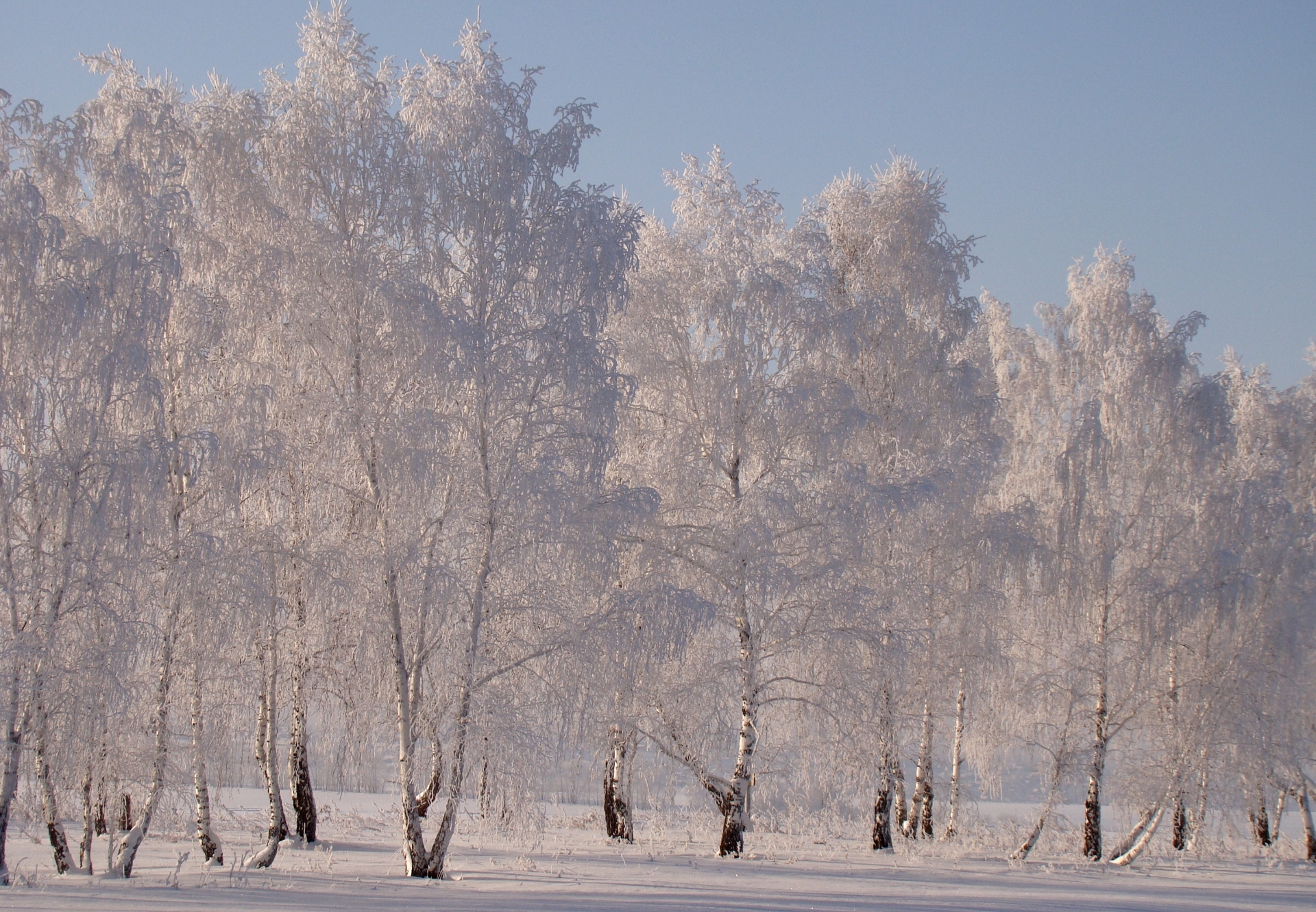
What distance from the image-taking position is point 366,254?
11.6 meters

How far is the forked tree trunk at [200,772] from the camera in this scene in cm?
1150

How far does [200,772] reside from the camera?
39.1ft

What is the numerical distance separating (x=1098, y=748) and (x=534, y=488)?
1046cm

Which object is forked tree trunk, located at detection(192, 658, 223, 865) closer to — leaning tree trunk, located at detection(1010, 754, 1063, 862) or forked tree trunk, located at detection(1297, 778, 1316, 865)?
leaning tree trunk, located at detection(1010, 754, 1063, 862)

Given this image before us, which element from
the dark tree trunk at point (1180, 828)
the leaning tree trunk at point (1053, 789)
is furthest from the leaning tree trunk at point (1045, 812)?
the dark tree trunk at point (1180, 828)

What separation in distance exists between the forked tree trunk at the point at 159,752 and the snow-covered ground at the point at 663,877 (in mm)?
296

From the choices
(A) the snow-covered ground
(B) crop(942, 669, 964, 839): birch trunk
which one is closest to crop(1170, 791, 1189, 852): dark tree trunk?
(A) the snow-covered ground

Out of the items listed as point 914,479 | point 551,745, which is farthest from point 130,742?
point 914,479

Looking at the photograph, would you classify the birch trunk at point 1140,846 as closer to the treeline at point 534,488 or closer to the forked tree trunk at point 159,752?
the treeline at point 534,488

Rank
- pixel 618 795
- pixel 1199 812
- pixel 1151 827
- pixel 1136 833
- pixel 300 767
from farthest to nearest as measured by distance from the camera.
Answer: pixel 1199 812
pixel 618 795
pixel 1151 827
pixel 1136 833
pixel 300 767

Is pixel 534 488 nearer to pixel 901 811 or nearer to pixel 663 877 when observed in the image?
pixel 663 877

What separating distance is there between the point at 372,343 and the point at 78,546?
3930mm

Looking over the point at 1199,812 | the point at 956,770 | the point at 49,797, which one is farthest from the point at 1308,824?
the point at 49,797

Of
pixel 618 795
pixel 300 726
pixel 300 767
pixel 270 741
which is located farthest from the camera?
pixel 618 795
